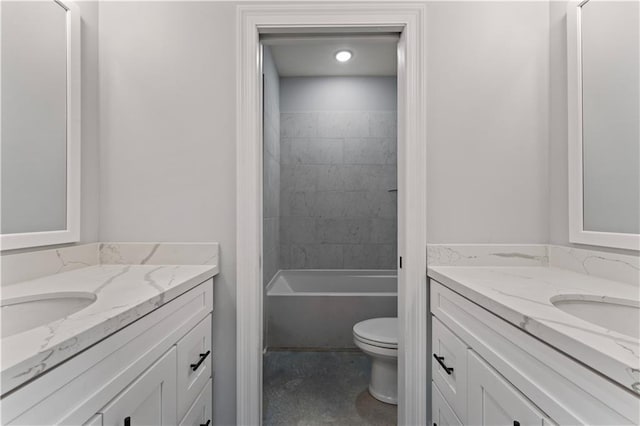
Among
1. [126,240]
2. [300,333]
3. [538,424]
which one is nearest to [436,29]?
[538,424]

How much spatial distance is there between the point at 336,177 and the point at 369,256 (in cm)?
91

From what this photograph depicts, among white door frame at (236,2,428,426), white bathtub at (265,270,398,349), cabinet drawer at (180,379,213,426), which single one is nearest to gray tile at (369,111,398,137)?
white bathtub at (265,270,398,349)

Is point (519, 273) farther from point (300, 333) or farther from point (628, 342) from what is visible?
point (300, 333)

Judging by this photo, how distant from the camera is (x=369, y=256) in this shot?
128 inches

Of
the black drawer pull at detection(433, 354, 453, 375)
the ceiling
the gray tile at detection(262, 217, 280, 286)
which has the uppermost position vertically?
the ceiling

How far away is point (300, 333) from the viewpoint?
2.51m

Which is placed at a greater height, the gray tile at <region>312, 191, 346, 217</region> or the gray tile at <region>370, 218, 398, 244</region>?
the gray tile at <region>312, 191, 346, 217</region>

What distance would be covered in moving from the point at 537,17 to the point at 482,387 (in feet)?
5.10

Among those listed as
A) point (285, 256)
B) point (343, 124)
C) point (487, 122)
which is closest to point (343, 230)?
point (285, 256)

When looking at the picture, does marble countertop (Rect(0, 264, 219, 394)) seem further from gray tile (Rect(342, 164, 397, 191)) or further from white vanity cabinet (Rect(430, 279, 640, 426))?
gray tile (Rect(342, 164, 397, 191))

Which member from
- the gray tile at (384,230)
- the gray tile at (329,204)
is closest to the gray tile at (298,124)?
the gray tile at (329,204)

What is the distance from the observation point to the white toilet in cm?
177

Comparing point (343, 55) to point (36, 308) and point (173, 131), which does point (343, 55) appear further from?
point (36, 308)

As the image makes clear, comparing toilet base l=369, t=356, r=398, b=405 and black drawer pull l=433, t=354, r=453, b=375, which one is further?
toilet base l=369, t=356, r=398, b=405
